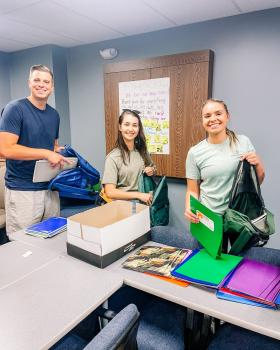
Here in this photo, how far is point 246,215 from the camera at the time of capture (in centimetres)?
158

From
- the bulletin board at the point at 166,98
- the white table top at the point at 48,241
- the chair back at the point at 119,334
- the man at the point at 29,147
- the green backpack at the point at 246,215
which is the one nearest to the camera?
the chair back at the point at 119,334

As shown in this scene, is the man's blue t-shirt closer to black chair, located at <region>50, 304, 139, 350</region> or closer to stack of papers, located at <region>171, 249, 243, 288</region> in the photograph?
stack of papers, located at <region>171, 249, 243, 288</region>

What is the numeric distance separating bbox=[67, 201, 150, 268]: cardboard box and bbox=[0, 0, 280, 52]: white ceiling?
1.77m

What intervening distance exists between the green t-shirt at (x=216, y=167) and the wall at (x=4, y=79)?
11.2ft

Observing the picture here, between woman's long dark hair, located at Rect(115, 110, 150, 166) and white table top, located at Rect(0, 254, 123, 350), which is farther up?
woman's long dark hair, located at Rect(115, 110, 150, 166)

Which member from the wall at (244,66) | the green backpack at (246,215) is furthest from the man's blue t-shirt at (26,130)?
the wall at (244,66)

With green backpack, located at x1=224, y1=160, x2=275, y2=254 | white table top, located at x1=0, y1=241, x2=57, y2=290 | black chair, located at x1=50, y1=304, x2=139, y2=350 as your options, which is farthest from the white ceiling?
black chair, located at x1=50, y1=304, x2=139, y2=350

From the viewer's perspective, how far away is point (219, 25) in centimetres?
273

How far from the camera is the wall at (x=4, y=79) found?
159 inches

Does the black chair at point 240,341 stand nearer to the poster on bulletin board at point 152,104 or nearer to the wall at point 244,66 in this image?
the wall at point 244,66

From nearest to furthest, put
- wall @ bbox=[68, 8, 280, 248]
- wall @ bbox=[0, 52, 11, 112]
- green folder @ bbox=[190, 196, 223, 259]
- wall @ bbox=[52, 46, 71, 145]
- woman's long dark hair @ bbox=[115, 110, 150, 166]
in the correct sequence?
1. green folder @ bbox=[190, 196, 223, 259]
2. woman's long dark hair @ bbox=[115, 110, 150, 166]
3. wall @ bbox=[68, 8, 280, 248]
4. wall @ bbox=[52, 46, 71, 145]
5. wall @ bbox=[0, 52, 11, 112]

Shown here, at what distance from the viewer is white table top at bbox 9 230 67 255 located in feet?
5.13

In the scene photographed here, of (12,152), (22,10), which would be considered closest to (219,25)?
(22,10)

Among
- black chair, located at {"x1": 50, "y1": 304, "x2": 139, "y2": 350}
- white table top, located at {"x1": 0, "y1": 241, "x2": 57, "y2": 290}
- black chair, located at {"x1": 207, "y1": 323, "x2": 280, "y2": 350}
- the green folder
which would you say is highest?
the green folder
